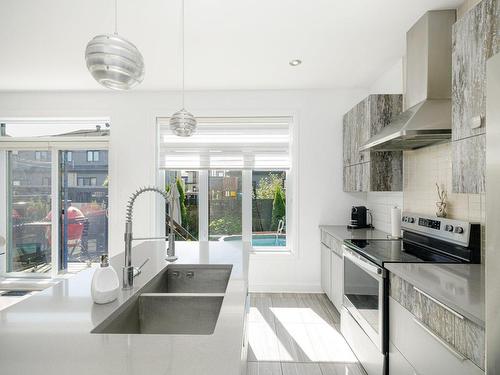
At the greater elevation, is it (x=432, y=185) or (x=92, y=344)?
(x=432, y=185)

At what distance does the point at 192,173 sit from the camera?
4.25 m

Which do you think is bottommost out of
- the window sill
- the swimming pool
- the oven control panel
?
the window sill

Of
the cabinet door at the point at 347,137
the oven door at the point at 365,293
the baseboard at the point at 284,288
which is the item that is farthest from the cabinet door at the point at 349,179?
the baseboard at the point at 284,288

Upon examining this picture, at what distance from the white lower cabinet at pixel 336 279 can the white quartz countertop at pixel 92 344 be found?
6.68ft

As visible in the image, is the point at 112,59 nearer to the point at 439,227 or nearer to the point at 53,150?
the point at 439,227

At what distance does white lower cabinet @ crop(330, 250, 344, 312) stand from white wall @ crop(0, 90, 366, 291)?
635 millimetres

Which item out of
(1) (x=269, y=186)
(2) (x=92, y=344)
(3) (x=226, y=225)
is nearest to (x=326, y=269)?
(1) (x=269, y=186)

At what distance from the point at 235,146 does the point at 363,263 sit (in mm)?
2408

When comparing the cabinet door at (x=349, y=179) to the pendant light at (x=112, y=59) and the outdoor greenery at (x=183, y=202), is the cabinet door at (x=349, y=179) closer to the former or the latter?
the outdoor greenery at (x=183, y=202)

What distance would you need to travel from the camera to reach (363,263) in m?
2.25

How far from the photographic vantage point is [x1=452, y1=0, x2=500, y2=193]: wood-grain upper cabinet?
152cm

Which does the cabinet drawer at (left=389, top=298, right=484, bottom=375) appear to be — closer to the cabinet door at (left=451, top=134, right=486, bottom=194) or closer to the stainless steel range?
the stainless steel range

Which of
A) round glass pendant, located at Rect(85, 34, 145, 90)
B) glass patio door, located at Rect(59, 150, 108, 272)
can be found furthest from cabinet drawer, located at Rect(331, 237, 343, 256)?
glass patio door, located at Rect(59, 150, 108, 272)

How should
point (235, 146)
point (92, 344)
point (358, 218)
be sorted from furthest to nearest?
point (235, 146)
point (358, 218)
point (92, 344)
